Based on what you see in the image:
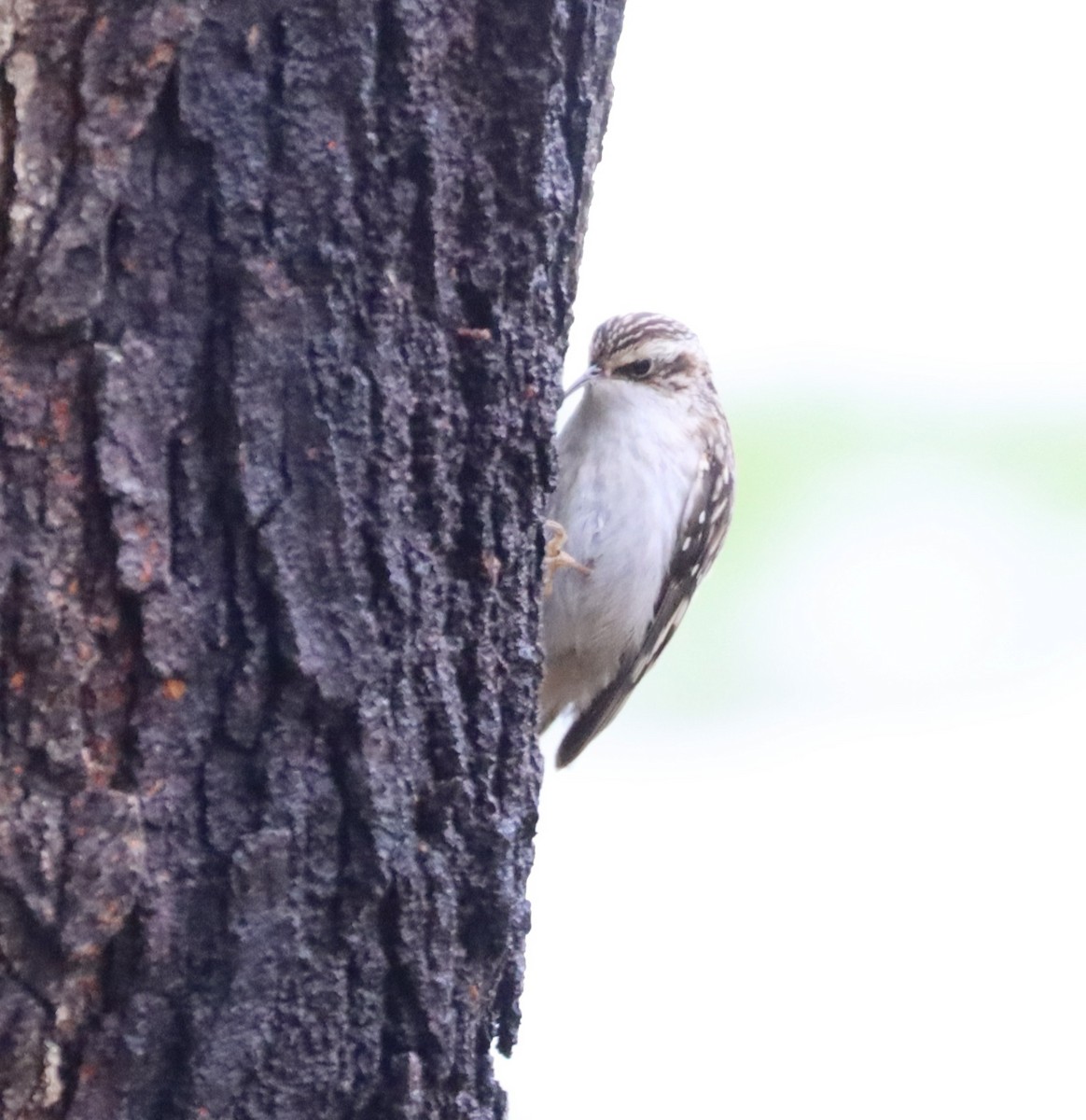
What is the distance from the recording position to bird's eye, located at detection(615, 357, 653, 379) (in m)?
4.16

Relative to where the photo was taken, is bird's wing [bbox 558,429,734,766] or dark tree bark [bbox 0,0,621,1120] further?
bird's wing [bbox 558,429,734,766]

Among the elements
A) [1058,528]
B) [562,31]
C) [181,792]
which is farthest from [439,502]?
[1058,528]

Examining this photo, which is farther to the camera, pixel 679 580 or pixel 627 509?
pixel 679 580

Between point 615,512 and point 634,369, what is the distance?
1.24ft

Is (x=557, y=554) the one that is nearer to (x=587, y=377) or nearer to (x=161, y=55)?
(x=587, y=377)

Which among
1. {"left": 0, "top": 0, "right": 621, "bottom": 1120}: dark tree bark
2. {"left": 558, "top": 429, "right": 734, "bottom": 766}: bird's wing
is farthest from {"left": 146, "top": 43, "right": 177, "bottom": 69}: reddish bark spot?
{"left": 558, "top": 429, "right": 734, "bottom": 766}: bird's wing

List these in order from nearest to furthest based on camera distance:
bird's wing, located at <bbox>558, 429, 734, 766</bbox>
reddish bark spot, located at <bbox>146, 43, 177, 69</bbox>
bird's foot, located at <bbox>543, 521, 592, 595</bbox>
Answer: reddish bark spot, located at <bbox>146, 43, 177, 69</bbox>, bird's foot, located at <bbox>543, 521, 592, 595</bbox>, bird's wing, located at <bbox>558, 429, 734, 766</bbox>

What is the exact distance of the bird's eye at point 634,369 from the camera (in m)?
4.16

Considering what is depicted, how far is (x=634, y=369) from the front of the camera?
4180 millimetres

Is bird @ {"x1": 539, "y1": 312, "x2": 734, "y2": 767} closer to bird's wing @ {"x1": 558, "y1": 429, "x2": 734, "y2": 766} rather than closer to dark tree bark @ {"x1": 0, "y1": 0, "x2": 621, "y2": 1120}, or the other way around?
bird's wing @ {"x1": 558, "y1": 429, "x2": 734, "y2": 766}

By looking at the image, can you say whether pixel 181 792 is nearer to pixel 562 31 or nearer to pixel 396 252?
pixel 396 252

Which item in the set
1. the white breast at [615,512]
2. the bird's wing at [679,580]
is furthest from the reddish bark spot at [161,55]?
the bird's wing at [679,580]

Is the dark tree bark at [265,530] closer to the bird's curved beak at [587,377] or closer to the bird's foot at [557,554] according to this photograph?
the bird's foot at [557,554]

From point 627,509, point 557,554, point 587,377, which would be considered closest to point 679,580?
point 627,509
